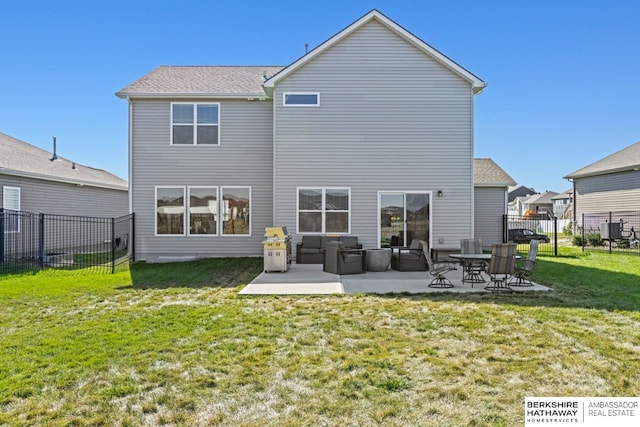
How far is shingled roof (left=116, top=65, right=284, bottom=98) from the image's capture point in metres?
13.4

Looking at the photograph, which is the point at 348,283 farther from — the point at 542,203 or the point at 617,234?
the point at 542,203

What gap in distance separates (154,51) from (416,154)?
12.4 meters

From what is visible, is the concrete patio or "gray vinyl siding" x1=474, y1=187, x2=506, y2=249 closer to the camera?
the concrete patio

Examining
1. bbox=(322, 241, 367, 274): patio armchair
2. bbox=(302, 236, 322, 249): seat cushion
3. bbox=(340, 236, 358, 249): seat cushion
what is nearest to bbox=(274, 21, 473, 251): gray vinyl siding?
bbox=(340, 236, 358, 249): seat cushion

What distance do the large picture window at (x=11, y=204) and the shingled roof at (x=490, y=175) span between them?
18.1 meters

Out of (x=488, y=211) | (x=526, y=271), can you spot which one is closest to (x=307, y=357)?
(x=526, y=271)

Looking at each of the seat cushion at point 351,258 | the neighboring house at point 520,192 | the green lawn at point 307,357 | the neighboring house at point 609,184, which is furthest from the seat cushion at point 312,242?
the neighboring house at point 520,192

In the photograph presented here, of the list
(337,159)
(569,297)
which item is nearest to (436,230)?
(337,159)

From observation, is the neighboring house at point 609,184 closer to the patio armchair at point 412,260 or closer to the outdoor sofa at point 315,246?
the patio armchair at point 412,260

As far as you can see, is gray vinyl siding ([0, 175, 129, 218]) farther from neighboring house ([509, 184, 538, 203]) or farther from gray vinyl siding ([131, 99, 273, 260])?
neighboring house ([509, 184, 538, 203])

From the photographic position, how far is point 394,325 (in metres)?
5.69

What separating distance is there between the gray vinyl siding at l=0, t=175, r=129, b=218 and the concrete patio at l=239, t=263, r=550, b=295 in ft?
36.1

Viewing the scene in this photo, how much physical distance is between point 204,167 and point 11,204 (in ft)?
24.6

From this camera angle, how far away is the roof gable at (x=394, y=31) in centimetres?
1244
